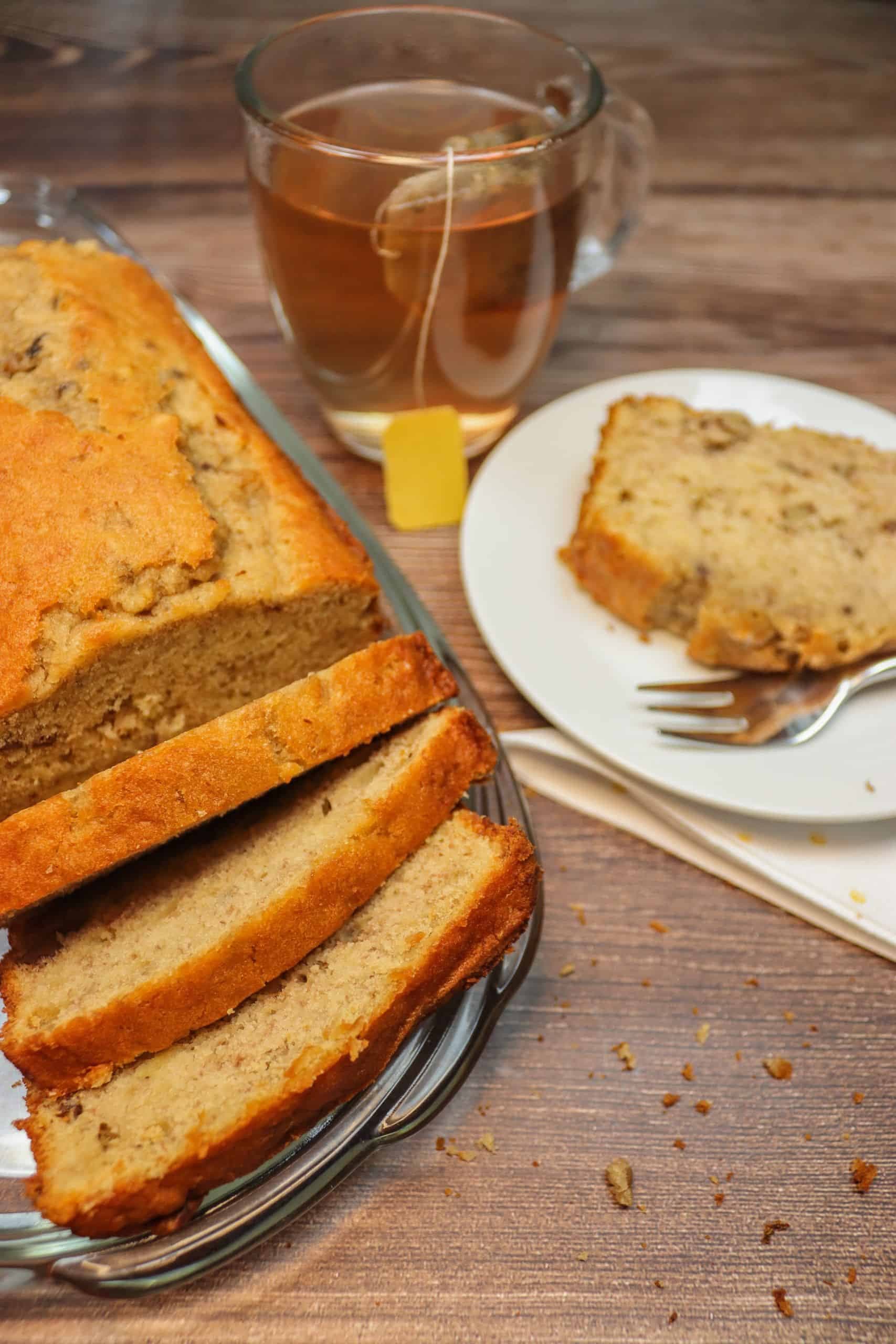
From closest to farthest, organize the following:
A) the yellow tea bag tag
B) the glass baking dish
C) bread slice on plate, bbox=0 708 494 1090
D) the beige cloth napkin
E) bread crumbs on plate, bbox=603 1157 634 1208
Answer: the glass baking dish
bread slice on plate, bbox=0 708 494 1090
bread crumbs on plate, bbox=603 1157 634 1208
the beige cloth napkin
the yellow tea bag tag

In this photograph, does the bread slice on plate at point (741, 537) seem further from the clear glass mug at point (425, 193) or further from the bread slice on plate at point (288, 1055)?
the bread slice on plate at point (288, 1055)

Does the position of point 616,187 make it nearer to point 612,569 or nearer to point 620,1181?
point 612,569

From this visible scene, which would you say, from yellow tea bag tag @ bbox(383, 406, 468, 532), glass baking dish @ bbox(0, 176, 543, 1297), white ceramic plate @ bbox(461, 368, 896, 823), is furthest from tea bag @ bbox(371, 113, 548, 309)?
glass baking dish @ bbox(0, 176, 543, 1297)

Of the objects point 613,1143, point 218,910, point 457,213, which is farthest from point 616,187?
point 613,1143

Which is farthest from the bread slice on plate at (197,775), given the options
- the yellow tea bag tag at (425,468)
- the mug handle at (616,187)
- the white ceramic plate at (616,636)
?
the mug handle at (616,187)

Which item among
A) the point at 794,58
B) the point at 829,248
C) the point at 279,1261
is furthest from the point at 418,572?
the point at 794,58

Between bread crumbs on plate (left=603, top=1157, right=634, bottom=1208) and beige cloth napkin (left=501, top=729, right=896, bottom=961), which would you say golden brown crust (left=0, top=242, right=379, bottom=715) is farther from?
bread crumbs on plate (left=603, top=1157, right=634, bottom=1208)
